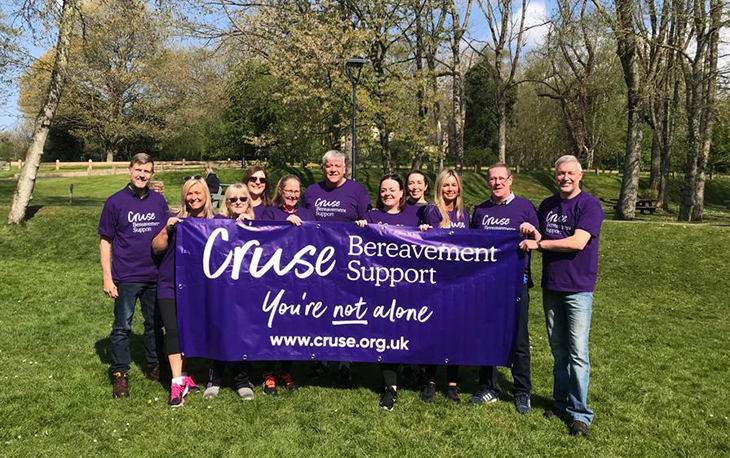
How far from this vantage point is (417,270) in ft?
15.6

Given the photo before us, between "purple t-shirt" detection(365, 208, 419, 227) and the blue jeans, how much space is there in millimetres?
1361

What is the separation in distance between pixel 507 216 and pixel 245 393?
A: 2.90m

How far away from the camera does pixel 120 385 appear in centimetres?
482

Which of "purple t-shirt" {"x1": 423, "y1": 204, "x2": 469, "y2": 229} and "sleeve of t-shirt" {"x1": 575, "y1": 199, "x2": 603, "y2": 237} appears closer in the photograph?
"sleeve of t-shirt" {"x1": 575, "y1": 199, "x2": 603, "y2": 237}

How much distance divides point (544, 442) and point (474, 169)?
42.1 metres

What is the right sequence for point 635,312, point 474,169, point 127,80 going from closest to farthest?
point 635,312
point 127,80
point 474,169

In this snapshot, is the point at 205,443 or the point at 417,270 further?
the point at 417,270

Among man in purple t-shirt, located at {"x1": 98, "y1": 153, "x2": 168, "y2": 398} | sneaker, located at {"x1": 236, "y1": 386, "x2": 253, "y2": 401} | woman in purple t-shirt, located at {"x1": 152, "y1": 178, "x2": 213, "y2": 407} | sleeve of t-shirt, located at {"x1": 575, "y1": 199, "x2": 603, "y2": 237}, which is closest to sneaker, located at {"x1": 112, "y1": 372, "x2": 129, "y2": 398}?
man in purple t-shirt, located at {"x1": 98, "y1": 153, "x2": 168, "y2": 398}

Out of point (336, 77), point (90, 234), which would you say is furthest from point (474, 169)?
point (90, 234)

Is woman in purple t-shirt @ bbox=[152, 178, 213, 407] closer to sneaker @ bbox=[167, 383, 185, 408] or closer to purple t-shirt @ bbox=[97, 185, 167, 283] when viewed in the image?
sneaker @ bbox=[167, 383, 185, 408]

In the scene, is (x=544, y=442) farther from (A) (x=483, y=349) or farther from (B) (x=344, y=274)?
(B) (x=344, y=274)

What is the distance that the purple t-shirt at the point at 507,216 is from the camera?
4.71 m

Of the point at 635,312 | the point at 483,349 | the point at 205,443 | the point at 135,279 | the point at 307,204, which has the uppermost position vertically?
the point at 307,204

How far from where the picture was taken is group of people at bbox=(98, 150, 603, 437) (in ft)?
14.0
